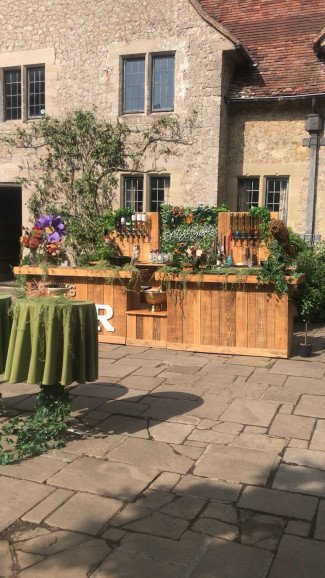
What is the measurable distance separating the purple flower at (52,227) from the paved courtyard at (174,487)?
10.4 ft

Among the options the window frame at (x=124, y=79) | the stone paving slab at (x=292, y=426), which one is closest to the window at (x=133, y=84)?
the window frame at (x=124, y=79)

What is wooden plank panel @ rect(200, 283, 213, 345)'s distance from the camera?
25.8 ft

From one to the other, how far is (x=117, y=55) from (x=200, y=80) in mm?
2095

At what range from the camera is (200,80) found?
39.4 feet

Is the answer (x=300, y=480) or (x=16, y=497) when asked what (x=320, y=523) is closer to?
(x=300, y=480)

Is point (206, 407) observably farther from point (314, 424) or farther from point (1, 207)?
point (1, 207)

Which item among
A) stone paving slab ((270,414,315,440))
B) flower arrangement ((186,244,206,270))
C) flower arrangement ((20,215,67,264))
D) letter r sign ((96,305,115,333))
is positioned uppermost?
flower arrangement ((20,215,67,264))

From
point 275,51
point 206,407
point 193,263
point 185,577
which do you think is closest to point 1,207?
point 275,51

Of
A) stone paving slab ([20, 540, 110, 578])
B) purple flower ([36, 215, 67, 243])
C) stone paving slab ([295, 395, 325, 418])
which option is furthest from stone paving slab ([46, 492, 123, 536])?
purple flower ([36, 215, 67, 243])

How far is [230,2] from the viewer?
546 inches

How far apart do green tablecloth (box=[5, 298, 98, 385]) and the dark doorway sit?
1199cm

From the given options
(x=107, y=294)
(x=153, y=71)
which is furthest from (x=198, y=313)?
(x=153, y=71)

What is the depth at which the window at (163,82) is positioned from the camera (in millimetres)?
12453

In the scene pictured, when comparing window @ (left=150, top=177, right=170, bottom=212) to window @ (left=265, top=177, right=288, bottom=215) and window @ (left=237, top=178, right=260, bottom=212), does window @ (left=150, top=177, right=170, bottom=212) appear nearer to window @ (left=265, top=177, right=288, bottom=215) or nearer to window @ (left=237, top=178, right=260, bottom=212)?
window @ (left=237, top=178, right=260, bottom=212)
